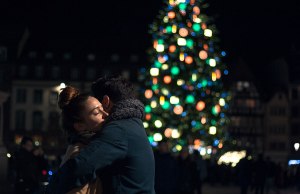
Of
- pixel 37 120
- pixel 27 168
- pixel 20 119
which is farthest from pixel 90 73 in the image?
pixel 27 168

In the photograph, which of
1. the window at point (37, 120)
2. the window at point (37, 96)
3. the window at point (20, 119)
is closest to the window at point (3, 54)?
the window at point (37, 96)

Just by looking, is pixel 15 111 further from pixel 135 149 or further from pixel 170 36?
pixel 135 149

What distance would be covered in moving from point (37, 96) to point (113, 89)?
10655cm

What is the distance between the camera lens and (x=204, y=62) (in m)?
37.9

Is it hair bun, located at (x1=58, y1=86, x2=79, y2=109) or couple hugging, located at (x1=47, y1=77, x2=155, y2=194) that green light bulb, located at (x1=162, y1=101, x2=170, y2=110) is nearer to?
hair bun, located at (x1=58, y1=86, x2=79, y2=109)

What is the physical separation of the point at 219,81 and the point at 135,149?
111 feet

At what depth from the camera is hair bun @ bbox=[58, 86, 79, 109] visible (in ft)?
15.6

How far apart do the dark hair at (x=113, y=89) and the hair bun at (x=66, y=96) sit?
0.47ft

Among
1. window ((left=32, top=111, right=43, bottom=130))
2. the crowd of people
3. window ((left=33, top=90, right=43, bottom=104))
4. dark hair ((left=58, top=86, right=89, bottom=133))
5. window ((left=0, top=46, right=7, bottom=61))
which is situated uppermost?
window ((left=0, top=46, right=7, bottom=61))

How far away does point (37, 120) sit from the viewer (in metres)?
110

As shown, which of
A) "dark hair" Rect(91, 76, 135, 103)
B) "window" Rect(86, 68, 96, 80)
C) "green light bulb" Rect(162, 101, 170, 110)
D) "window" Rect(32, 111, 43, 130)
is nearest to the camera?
"dark hair" Rect(91, 76, 135, 103)

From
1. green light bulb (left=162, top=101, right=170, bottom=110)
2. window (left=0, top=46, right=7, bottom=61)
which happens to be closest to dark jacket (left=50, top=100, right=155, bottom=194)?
green light bulb (left=162, top=101, right=170, bottom=110)

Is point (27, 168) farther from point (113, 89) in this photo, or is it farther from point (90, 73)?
point (90, 73)

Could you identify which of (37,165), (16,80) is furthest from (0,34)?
(37,165)
